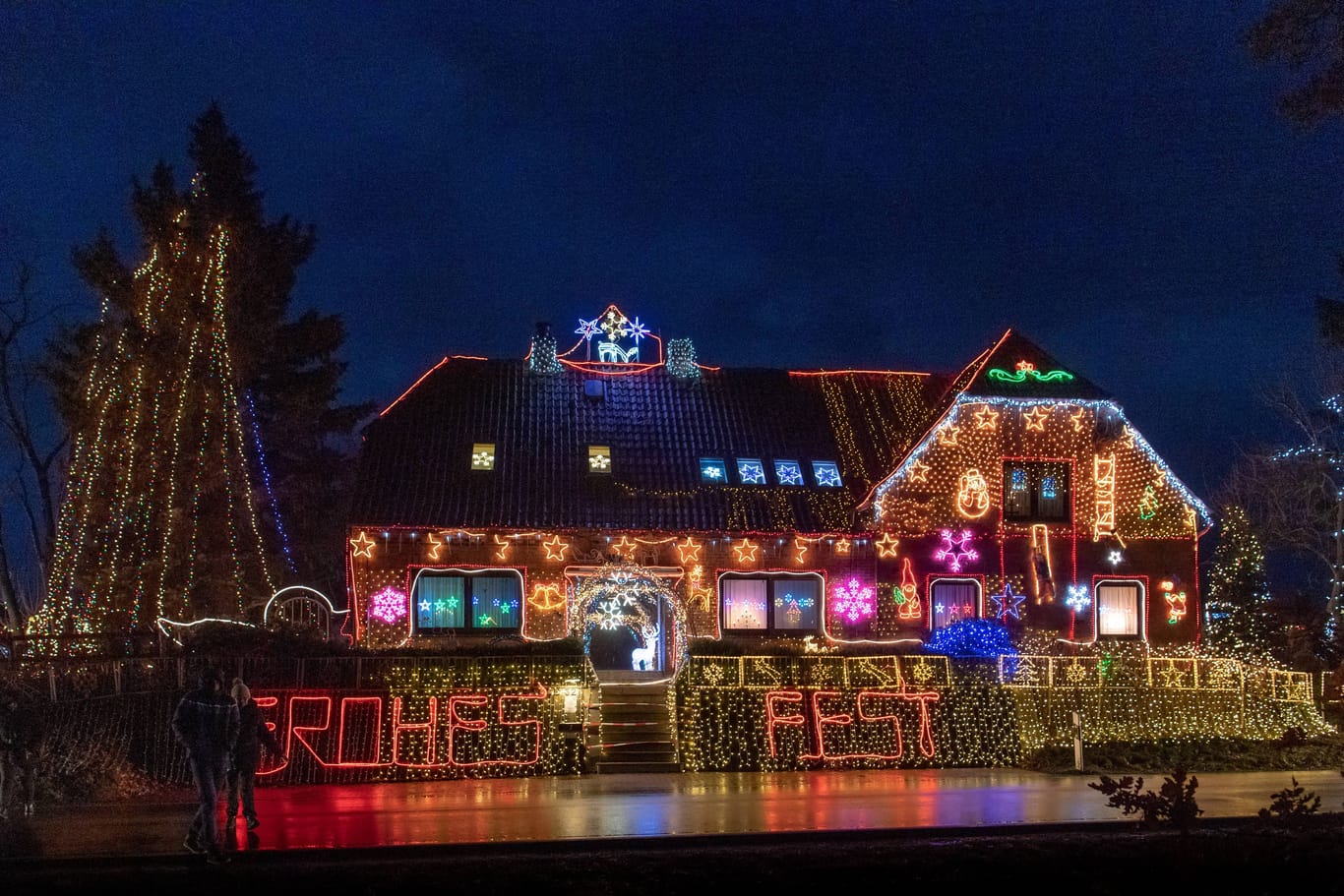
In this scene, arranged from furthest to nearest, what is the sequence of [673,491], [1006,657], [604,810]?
[673,491], [1006,657], [604,810]

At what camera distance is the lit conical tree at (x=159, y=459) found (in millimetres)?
23359

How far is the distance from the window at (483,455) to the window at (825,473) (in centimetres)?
722

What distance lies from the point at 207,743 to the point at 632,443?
15.6 m

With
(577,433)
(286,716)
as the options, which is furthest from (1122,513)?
(286,716)

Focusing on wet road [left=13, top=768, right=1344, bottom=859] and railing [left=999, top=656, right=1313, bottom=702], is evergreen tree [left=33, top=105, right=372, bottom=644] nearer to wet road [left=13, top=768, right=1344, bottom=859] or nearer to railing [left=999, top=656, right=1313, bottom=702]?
wet road [left=13, top=768, right=1344, bottom=859]

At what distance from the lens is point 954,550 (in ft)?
A: 87.8

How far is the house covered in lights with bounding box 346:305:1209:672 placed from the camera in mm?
25453

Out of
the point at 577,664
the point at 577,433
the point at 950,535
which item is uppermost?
the point at 577,433

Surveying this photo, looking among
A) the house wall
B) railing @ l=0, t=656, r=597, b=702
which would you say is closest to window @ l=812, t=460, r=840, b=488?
the house wall

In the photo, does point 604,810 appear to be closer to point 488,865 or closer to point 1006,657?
point 488,865

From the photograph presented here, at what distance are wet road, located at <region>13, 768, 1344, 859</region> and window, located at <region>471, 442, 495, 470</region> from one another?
9.04 metres

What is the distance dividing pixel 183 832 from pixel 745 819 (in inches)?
262

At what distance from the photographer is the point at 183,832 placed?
14367mm

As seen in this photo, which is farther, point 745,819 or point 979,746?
point 979,746
